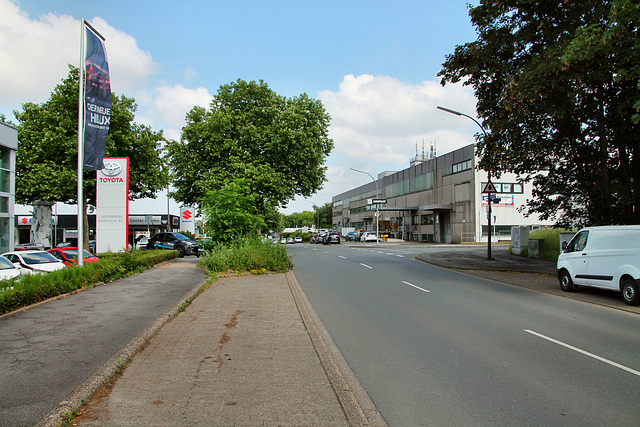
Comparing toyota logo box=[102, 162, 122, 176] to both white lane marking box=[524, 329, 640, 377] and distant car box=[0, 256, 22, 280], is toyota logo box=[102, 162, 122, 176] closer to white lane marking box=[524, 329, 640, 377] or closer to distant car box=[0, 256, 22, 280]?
→ distant car box=[0, 256, 22, 280]

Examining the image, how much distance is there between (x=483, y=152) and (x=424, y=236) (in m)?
42.3

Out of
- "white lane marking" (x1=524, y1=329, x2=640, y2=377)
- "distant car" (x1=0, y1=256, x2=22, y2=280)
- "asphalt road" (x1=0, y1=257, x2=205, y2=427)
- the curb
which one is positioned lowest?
"white lane marking" (x1=524, y1=329, x2=640, y2=377)

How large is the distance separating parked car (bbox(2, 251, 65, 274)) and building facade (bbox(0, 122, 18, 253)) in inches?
301

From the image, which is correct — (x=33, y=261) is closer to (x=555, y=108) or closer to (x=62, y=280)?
(x=62, y=280)

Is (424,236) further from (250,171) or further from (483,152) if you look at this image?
(483,152)

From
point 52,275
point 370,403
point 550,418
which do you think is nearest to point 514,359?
point 550,418

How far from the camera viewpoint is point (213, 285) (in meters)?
13.7

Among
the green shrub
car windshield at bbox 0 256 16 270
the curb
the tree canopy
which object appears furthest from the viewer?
the tree canopy

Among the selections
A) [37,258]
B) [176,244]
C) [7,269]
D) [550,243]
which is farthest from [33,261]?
[550,243]

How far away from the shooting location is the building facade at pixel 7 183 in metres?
21.4

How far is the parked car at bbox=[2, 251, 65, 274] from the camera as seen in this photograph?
48.1ft

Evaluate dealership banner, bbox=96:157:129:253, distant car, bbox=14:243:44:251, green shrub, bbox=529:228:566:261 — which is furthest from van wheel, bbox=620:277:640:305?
distant car, bbox=14:243:44:251

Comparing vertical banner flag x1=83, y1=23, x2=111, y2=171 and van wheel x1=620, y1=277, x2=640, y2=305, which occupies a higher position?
vertical banner flag x1=83, y1=23, x2=111, y2=171

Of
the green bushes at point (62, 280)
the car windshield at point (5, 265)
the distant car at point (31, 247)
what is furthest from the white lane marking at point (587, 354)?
the distant car at point (31, 247)
